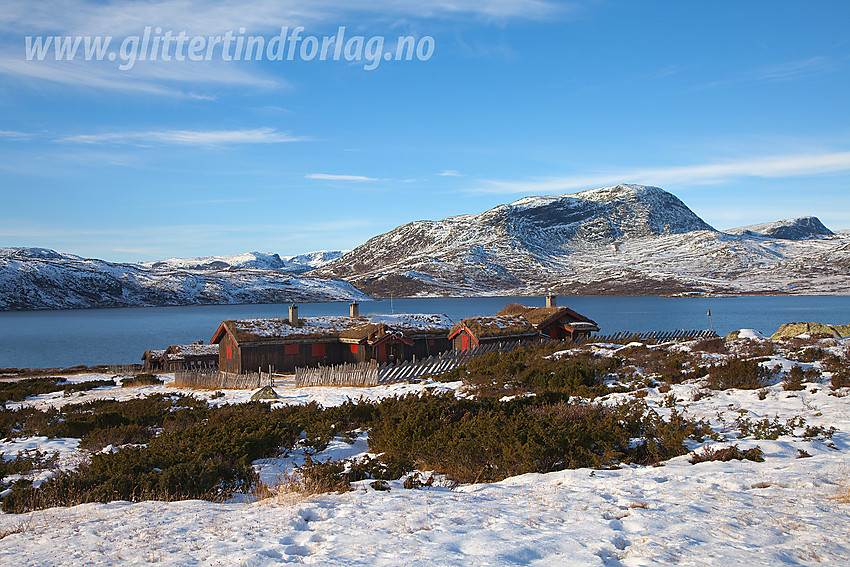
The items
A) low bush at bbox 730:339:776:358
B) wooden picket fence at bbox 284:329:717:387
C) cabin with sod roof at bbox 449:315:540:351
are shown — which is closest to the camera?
low bush at bbox 730:339:776:358

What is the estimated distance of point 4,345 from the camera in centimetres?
8256

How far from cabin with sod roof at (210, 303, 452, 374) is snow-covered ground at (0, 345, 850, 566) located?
2752cm

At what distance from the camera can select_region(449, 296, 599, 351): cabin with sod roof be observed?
116 feet

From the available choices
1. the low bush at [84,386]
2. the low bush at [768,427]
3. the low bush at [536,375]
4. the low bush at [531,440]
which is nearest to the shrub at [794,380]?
the low bush at [768,427]

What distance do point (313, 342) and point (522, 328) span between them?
14.3 meters

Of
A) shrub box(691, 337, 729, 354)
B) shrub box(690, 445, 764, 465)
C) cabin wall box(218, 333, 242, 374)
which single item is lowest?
cabin wall box(218, 333, 242, 374)

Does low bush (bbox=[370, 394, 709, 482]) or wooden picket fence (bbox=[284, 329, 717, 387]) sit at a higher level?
low bush (bbox=[370, 394, 709, 482])

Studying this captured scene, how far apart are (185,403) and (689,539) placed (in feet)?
63.8

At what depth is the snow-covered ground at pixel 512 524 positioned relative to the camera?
19.6 feet

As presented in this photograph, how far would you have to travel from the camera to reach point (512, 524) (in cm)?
688

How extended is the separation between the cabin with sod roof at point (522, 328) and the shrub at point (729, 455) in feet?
81.7

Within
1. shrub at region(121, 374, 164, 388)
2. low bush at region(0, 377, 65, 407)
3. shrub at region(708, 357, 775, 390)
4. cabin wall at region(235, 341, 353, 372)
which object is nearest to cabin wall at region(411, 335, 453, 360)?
cabin wall at region(235, 341, 353, 372)

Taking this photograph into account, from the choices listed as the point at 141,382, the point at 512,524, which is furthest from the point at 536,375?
the point at 141,382

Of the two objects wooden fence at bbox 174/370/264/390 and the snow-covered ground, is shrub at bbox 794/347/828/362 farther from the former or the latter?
wooden fence at bbox 174/370/264/390
